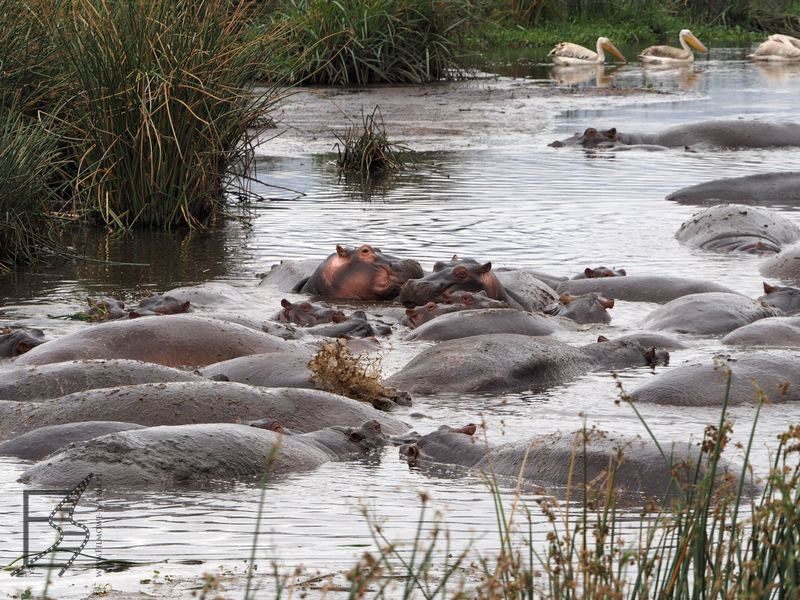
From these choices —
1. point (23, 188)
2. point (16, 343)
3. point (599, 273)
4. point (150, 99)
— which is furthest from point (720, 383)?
point (150, 99)

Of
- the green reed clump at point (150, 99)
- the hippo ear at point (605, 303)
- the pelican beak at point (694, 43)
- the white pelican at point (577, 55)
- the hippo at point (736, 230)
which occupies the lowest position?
the hippo ear at point (605, 303)

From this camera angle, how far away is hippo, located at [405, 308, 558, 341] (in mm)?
7328

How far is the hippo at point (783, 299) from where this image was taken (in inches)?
316

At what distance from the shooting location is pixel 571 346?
22.8 feet

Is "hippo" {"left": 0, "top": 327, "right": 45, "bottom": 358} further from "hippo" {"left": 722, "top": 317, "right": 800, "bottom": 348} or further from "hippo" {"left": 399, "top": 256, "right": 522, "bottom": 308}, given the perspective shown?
"hippo" {"left": 722, "top": 317, "right": 800, "bottom": 348}

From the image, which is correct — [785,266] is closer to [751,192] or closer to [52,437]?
[751,192]

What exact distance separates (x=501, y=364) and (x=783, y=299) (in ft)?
7.32

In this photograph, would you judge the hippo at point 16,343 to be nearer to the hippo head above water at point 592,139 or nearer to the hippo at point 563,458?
the hippo at point 563,458

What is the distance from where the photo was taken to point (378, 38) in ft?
71.9

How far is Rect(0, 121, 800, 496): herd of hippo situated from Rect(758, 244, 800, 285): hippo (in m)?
0.01

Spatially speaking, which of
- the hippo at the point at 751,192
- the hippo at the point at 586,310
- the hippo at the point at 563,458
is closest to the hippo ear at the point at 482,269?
the hippo at the point at 586,310

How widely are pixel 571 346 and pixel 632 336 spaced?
42 cm

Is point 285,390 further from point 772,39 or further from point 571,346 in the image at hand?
point 772,39

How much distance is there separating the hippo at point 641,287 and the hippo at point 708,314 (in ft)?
2.28
